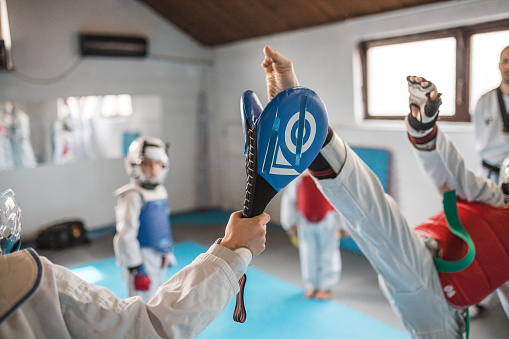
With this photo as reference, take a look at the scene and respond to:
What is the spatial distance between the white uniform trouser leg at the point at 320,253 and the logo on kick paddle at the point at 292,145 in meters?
3.23

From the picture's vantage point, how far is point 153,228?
367cm

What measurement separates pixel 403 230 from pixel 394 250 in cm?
11

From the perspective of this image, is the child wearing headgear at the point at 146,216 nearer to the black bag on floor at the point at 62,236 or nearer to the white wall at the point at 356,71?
the white wall at the point at 356,71

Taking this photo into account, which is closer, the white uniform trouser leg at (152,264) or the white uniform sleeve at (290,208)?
the white uniform trouser leg at (152,264)

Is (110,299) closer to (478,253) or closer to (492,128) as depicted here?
(478,253)

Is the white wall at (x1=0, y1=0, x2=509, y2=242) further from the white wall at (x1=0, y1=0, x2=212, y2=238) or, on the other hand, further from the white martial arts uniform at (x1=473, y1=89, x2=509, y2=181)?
the white martial arts uniform at (x1=473, y1=89, x2=509, y2=181)

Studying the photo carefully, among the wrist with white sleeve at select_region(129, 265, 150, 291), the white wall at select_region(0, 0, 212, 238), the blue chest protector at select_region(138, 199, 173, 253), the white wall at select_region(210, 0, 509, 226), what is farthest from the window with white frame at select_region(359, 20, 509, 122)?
the white wall at select_region(0, 0, 212, 238)

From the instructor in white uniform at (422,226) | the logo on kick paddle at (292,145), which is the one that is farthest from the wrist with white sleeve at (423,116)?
the logo on kick paddle at (292,145)

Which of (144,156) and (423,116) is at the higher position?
(423,116)

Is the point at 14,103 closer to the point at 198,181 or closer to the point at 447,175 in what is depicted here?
the point at 198,181

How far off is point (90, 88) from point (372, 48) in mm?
4660

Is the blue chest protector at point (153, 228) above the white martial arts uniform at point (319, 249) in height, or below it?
above

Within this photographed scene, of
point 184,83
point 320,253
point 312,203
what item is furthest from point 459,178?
point 184,83

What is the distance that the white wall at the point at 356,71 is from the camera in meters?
4.53
